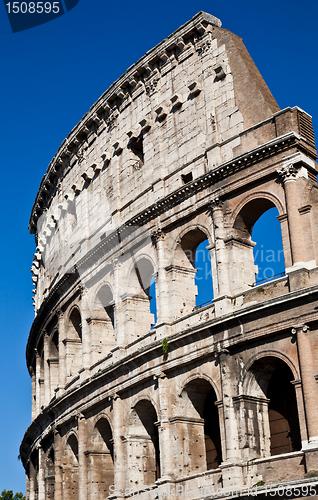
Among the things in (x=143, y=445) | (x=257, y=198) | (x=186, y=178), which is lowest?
(x=143, y=445)

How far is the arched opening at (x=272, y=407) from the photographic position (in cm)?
2064

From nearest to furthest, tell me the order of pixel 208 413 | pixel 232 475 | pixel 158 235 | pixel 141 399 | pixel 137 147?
pixel 232 475, pixel 208 413, pixel 141 399, pixel 158 235, pixel 137 147

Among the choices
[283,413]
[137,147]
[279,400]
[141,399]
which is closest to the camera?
[283,413]

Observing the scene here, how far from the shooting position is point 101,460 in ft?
88.4

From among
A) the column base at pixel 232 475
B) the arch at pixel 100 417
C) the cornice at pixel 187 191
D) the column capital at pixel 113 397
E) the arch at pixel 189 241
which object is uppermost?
the cornice at pixel 187 191

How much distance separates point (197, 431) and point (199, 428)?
0.12 metres

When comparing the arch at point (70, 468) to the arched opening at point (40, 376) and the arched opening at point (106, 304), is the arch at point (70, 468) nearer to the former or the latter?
the arched opening at point (106, 304)

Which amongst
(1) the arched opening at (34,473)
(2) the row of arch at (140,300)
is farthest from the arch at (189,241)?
(1) the arched opening at (34,473)

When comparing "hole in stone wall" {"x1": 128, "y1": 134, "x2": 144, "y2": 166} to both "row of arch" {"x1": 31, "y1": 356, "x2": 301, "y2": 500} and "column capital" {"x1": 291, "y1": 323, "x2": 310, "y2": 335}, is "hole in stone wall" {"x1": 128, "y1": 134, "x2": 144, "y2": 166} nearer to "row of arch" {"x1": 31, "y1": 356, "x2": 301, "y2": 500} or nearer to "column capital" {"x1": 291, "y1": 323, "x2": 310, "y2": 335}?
"row of arch" {"x1": 31, "y1": 356, "x2": 301, "y2": 500}

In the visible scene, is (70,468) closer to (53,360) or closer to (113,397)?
(113,397)

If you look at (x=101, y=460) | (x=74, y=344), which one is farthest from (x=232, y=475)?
(x=74, y=344)

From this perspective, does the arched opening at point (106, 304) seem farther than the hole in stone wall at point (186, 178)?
Yes

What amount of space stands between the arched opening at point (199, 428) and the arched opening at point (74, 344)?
8491mm

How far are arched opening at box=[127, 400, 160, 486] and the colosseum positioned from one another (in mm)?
59
